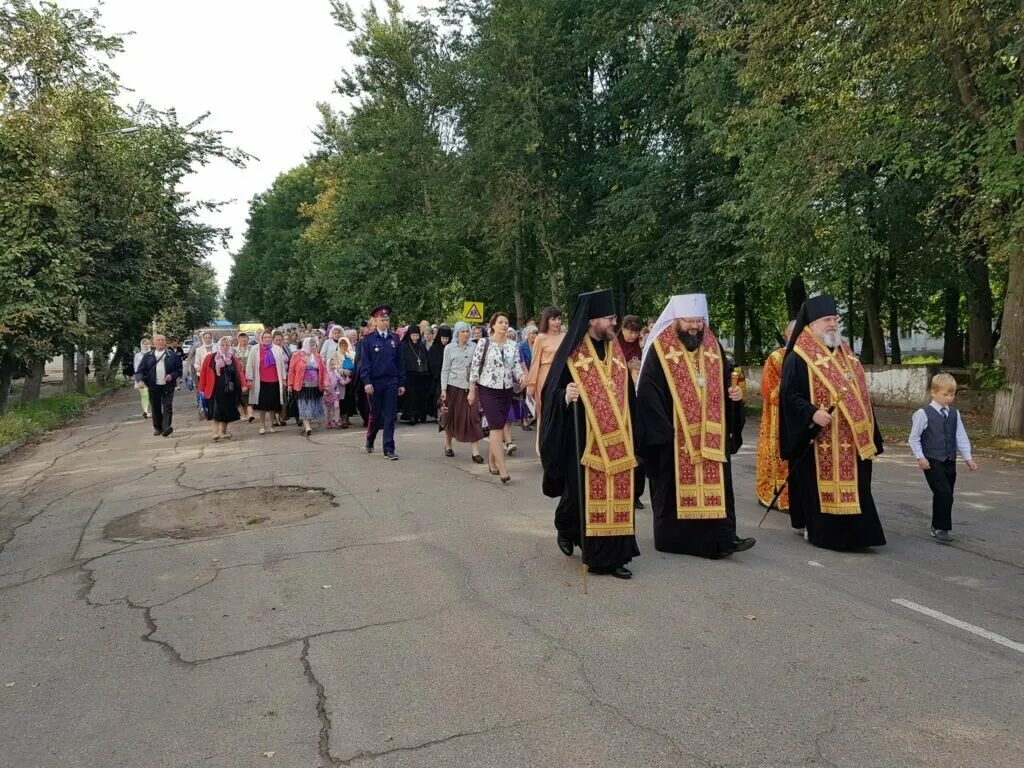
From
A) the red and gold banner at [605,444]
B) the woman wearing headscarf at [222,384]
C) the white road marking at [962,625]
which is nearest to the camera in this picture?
the white road marking at [962,625]

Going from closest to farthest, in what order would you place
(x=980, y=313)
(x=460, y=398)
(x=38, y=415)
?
(x=460, y=398), (x=38, y=415), (x=980, y=313)

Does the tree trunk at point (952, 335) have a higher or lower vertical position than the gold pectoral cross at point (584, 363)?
higher

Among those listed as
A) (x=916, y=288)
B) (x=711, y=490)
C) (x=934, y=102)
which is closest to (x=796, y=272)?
(x=934, y=102)

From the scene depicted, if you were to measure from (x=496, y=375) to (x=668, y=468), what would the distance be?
3.97 meters

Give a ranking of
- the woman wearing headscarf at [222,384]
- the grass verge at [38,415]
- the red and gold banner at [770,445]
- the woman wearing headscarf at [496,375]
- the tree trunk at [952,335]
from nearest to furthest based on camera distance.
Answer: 1. the red and gold banner at [770,445]
2. the woman wearing headscarf at [496,375]
3. the woman wearing headscarf at [222,384]
4. the grass verge at [38,415]
5. the tree trunk at [952,335]

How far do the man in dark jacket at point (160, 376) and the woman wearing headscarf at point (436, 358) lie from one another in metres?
4.66

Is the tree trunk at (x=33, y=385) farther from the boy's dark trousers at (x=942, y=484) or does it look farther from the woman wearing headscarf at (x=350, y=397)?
the boy's dark trousers at (x=942, y=484)

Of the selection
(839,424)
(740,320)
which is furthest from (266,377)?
(740,320)

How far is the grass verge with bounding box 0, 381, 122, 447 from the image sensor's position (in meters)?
15.4

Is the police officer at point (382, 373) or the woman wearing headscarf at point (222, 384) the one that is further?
the woman wearing headscarf at point (222, 384)

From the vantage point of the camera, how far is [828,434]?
657 cm

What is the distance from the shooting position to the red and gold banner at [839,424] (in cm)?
640

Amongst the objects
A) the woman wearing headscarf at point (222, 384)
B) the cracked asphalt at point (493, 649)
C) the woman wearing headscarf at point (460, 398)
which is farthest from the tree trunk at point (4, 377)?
the cracked asphalt at point (493, 649)

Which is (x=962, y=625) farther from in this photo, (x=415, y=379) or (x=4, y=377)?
(x=4, y=377)
